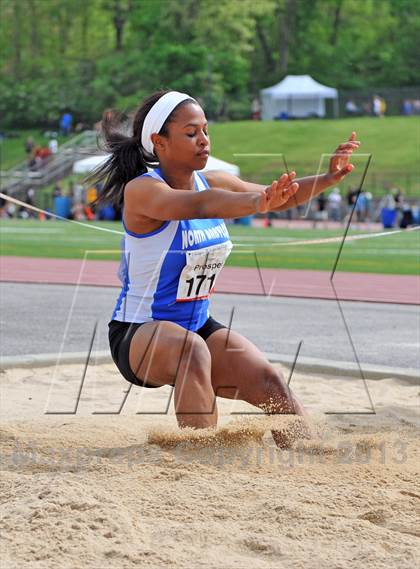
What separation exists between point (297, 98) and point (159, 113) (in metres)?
58.4

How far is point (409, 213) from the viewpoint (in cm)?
3127

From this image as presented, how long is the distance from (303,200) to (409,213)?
2657 centimetres

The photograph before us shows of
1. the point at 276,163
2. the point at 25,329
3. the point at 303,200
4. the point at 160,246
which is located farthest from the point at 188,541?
the point at 276,163

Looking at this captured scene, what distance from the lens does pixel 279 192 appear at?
4.19 meters

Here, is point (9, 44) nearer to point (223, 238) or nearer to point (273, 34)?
point (273, 34)

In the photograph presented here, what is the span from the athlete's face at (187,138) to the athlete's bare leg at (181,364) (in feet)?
2.50

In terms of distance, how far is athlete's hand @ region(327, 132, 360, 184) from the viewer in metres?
5.01

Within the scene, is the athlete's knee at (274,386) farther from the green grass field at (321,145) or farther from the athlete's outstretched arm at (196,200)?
the green grass field at (321,145)

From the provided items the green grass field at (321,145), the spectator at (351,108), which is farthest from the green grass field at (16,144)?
the spectator at (351,108)

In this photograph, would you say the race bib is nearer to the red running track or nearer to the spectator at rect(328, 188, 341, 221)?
the red running track

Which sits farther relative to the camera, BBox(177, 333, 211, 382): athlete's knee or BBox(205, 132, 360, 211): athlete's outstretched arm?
BBox(205, 132, 360, 211): athlete's outstretched arm

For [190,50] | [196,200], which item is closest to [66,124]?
[190,50]

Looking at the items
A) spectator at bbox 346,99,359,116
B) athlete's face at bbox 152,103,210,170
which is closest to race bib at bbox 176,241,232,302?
athlete's face at bbox 152,103,210,170

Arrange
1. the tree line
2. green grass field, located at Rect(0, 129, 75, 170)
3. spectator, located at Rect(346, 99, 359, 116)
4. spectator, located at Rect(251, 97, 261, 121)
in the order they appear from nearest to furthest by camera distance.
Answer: green grass field, located at Rect(0, 129, 75, 170) → spectator, located at Rect(346, 99, 359, 116) → spectator, located at Rect(251, 97, 261, 121) → the tree line
